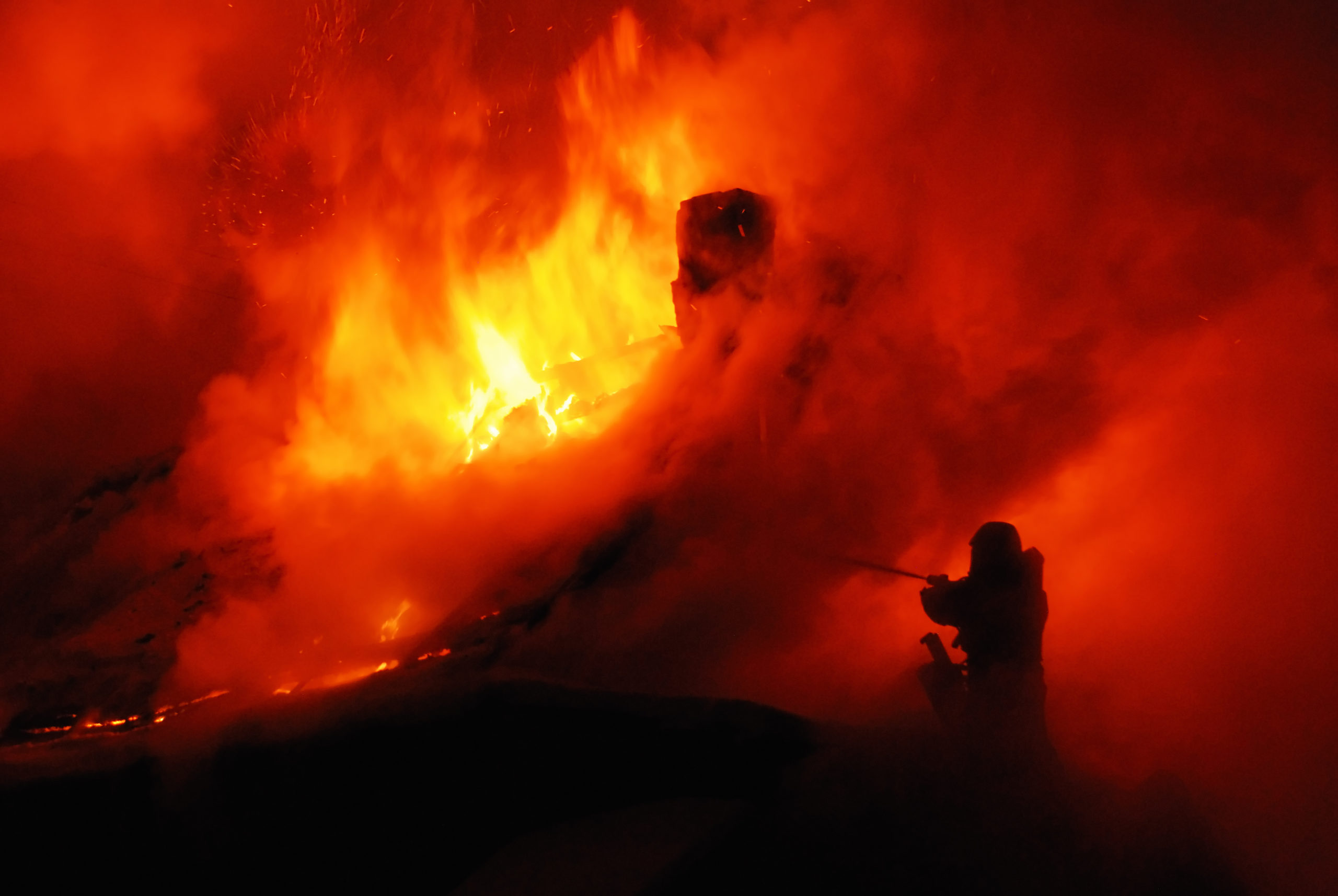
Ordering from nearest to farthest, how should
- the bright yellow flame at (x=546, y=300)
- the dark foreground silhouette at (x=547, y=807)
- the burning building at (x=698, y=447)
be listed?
the dark foreground silhouette at (x=547, y=807), the burning building at (x=698, y=447), the bright yellow flame at (x=546, y=300)

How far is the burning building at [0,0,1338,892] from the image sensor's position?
360 cm

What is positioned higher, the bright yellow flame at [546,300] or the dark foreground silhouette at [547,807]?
the bright yellow flame at [546,300]

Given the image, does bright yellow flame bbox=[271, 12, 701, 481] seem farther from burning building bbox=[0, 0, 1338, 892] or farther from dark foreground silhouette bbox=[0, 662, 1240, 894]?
dark foreground silhouette bbox=[0, 662, 1240, 894]

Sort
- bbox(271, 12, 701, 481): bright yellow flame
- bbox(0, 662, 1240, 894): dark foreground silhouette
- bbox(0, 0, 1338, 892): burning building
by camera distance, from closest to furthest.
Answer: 1. bbox(0, 662, 1240, 894): dark foreground silhouette
2. bbox(0, 0, 1338, 892): burning building
3. bbox(271, 12, 701, 481): bright yellow flame

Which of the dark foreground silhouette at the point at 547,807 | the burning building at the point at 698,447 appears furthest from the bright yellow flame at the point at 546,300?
the dark foreground silhouette at the point at 547,807

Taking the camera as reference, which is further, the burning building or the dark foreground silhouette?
the burning building

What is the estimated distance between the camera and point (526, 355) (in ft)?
24.3

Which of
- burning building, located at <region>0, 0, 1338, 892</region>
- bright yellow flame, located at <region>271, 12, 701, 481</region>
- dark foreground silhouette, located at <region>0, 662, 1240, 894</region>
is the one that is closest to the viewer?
dark foreground silhouette, located at <region>0, 662, 1240, 894</region>

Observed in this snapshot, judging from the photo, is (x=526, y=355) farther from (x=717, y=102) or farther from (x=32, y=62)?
(x=32, y=62)

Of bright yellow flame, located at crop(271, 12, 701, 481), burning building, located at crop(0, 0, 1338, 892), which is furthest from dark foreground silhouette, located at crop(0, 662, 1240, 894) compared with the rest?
bright yellow flame, located at crop(271, 12, 701, 481)

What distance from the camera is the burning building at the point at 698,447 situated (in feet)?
11.8

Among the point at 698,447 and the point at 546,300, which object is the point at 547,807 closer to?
the point at 698,447

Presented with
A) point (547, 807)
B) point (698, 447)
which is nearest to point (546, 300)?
point (698, 447)

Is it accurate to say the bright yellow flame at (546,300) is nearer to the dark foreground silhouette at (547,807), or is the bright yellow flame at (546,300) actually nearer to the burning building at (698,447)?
the burning building at (698,447)
